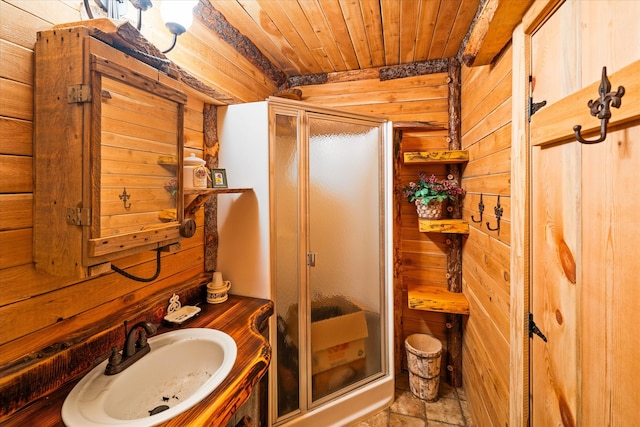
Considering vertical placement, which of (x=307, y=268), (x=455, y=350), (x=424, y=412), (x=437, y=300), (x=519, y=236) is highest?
(x=519, y=236)

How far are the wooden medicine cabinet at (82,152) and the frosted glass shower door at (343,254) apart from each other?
0.99m

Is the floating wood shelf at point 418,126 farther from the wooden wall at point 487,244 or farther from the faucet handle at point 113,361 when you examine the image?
the faucet handle at point 113,361

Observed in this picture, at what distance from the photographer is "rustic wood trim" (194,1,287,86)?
1.52 m

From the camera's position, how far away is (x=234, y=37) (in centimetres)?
176

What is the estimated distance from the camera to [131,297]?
1146mm

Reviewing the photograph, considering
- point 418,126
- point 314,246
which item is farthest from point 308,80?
point 314,246

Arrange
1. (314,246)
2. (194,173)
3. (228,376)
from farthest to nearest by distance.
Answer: (314,246), (194,173), (228,376)

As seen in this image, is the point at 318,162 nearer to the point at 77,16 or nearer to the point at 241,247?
the point at 241,247

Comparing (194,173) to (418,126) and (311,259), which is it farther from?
(418,126)

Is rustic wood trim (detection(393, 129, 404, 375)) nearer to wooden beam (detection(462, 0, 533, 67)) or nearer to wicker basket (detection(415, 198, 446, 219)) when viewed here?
wicker basket (detection(415, 198, 446, 219))

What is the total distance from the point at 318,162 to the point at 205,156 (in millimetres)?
689

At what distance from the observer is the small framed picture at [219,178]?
4.75ft

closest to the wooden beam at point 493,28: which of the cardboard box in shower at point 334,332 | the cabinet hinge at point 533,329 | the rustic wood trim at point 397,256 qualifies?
the rustic wood trim at point 397,256

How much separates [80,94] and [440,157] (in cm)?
200
